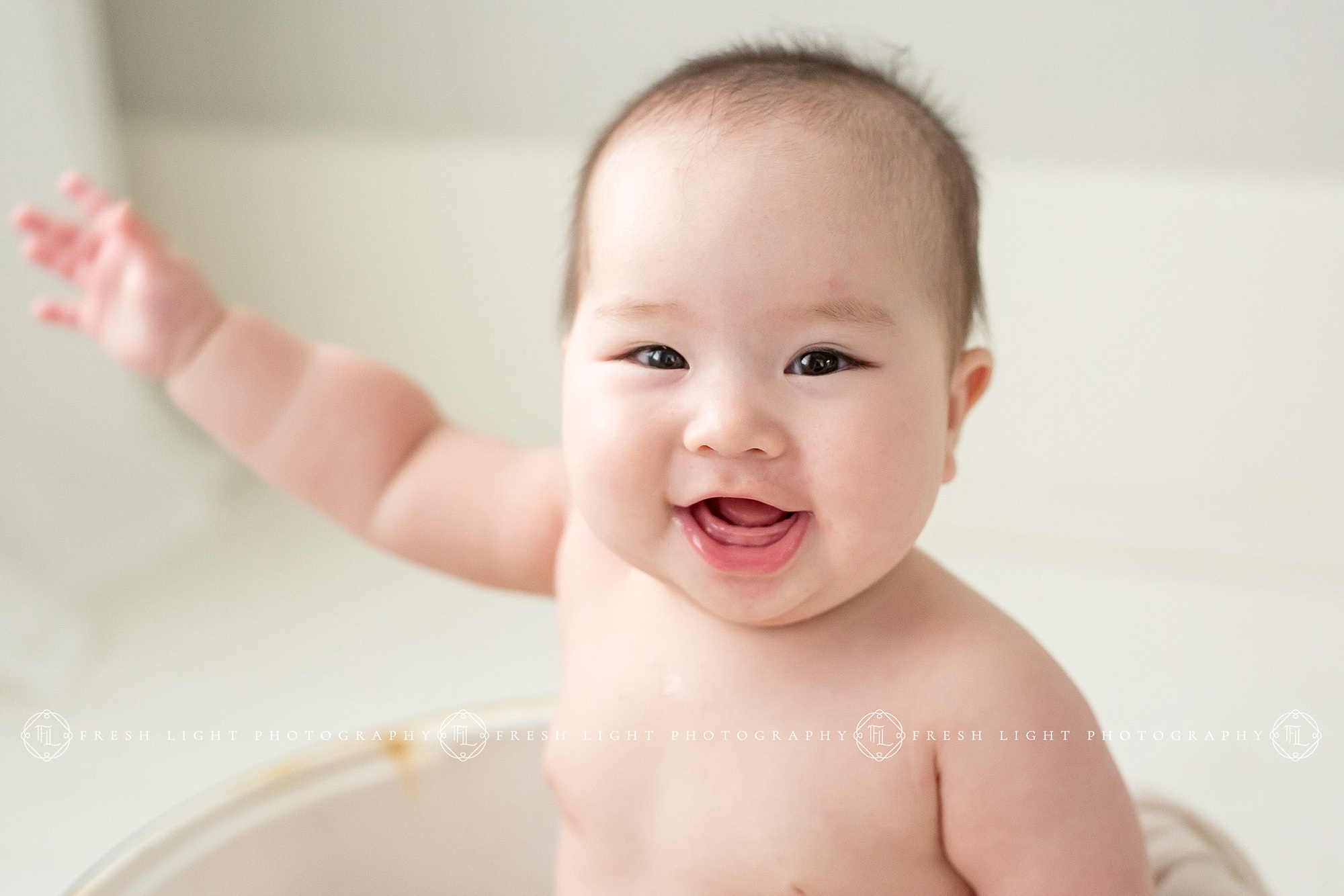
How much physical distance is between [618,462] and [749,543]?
53 millimetres

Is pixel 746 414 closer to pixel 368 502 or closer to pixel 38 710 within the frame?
pixel 368 502

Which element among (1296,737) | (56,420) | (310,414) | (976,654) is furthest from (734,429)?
(56,420)

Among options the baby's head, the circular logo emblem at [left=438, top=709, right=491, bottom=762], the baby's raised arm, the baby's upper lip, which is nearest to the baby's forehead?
the baby's head

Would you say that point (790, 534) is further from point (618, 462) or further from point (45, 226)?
point (45, 226)

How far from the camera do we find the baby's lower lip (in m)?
0.48

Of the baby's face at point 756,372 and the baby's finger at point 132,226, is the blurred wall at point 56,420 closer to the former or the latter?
the baby's finger at point 132,226

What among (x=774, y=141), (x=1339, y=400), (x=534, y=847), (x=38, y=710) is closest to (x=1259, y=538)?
(x=1339, y=400)

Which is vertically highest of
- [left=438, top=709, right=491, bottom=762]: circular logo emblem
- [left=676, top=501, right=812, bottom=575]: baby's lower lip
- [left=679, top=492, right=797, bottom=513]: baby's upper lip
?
[left=679, top=492, right=797, bottom=513]: baby's upper lip

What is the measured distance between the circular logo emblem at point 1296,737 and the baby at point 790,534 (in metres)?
0.54

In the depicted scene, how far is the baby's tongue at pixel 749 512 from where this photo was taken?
1.59 feet

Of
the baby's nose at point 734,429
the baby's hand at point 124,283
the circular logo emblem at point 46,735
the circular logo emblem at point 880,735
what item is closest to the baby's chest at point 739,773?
the circular logo emblem at point 880,735

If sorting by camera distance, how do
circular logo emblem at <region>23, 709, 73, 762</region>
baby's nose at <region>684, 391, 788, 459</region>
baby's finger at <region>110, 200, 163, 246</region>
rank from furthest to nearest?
circular logo emblem at <region>23, 709, 73, 762</region> → baby's finger at <region>110, 200, 163, 246</region> → baby's nose at <region>684, 391, 788, 459</region>

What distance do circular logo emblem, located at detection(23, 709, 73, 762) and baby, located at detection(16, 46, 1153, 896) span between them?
0.52 m

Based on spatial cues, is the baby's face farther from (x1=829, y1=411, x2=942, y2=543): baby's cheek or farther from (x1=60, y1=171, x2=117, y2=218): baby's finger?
(x1=60, y1=171, x2=117, y2=218): baby's finger
